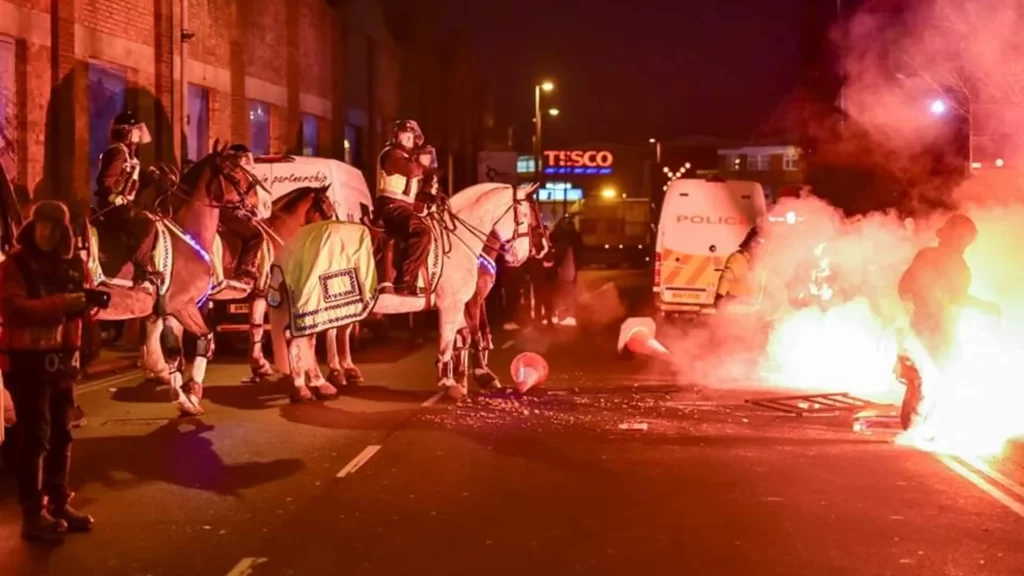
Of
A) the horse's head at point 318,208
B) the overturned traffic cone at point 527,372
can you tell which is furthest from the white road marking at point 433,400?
the horse's head at point 318,208

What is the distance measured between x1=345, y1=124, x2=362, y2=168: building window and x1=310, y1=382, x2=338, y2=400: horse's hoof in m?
20.2

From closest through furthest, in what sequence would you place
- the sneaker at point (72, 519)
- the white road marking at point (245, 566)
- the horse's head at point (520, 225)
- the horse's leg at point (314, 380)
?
1. the white road marking at point (245, 566)
2. the sneaker at point (72, 519)
3. the horse's leg at point (314, 380)
4. the horse's head at point (520, 225)

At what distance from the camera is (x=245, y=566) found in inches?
274

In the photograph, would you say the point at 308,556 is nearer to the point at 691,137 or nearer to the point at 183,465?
the point at 183,465

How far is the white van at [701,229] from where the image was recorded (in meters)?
21.7

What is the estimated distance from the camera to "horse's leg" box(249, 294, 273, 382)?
15.2 meters

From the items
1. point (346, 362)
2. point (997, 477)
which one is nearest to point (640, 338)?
point (346, 362)

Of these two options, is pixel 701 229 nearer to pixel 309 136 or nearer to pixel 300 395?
pixel 300 395

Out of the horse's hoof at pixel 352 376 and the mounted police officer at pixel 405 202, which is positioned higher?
the mounted police officer at pixel 405 202

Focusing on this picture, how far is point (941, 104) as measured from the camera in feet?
69.1

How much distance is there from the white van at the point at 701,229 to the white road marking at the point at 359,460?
39.5 feet

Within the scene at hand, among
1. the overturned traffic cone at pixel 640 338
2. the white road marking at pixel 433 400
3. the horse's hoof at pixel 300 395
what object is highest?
the overturned traffic cone at pixel 640 338

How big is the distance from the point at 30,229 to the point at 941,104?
55.6ft

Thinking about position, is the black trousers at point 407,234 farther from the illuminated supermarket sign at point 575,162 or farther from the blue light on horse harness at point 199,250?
the illuminated supermarket sign at point 575,162
